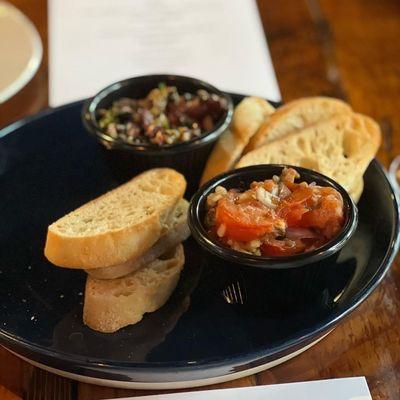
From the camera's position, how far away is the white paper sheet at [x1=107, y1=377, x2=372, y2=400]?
1.25 meters

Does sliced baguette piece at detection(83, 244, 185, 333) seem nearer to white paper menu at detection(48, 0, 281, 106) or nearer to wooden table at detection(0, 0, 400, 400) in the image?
wooden table at detection(0, 0, 400, 400)

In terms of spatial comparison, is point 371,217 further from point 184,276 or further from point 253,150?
point 184,276

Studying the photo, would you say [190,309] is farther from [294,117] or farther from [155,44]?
[155,44]

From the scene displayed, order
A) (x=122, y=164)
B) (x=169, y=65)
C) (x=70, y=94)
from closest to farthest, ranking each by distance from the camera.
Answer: (x=122, y=164)
(x=70, y=94)
(x=169, y=65)

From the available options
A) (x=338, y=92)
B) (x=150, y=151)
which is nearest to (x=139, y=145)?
(x=150, y=151)

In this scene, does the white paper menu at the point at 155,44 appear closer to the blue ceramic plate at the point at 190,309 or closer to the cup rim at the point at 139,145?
the cup rim at the point at 139,145

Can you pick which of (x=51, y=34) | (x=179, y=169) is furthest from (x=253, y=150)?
(x=51, y=34)

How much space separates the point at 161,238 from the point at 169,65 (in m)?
1.10

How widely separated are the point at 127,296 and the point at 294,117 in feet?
2.38

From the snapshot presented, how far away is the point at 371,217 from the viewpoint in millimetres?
1605

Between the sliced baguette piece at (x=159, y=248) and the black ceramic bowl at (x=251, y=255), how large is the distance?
11cm

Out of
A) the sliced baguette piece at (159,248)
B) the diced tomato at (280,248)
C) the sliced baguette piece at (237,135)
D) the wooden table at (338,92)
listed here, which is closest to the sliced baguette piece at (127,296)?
the sliced baguette piece at (159,248)

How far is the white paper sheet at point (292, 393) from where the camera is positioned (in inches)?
49.2

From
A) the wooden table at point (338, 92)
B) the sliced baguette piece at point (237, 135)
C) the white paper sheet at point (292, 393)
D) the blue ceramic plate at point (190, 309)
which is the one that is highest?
the sliced baguette piece at point (237, 135)
